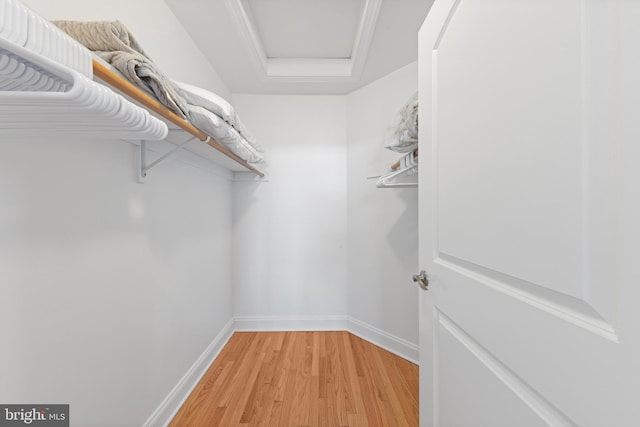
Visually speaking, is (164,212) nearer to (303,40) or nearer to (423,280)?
(423,280)

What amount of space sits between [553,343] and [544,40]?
0.54 metres

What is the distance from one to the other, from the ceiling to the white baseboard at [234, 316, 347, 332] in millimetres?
1991

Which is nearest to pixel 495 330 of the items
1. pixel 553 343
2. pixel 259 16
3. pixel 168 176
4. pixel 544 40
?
pixel 553 343

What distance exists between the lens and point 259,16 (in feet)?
5.27

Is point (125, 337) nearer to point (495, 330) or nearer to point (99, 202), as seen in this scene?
point (99, 202)

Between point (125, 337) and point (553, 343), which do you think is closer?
point (553, 343)

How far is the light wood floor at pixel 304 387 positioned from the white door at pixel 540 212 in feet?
2.33

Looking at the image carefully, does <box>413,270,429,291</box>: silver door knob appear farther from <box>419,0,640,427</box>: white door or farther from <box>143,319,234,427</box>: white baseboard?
<box>143,319,234,427</box>: white baseboard

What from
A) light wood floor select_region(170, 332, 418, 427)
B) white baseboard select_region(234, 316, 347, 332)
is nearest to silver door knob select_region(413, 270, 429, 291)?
light wood floor select_region(170, 332, 418, 427)

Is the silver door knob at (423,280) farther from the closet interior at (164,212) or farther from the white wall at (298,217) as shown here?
the white wall at (298,217)

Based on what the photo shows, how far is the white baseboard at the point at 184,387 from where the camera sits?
3.92 feet

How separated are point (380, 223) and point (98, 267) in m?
1.70

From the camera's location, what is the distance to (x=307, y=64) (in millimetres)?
2041

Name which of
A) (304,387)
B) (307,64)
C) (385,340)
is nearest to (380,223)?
(385,340)
